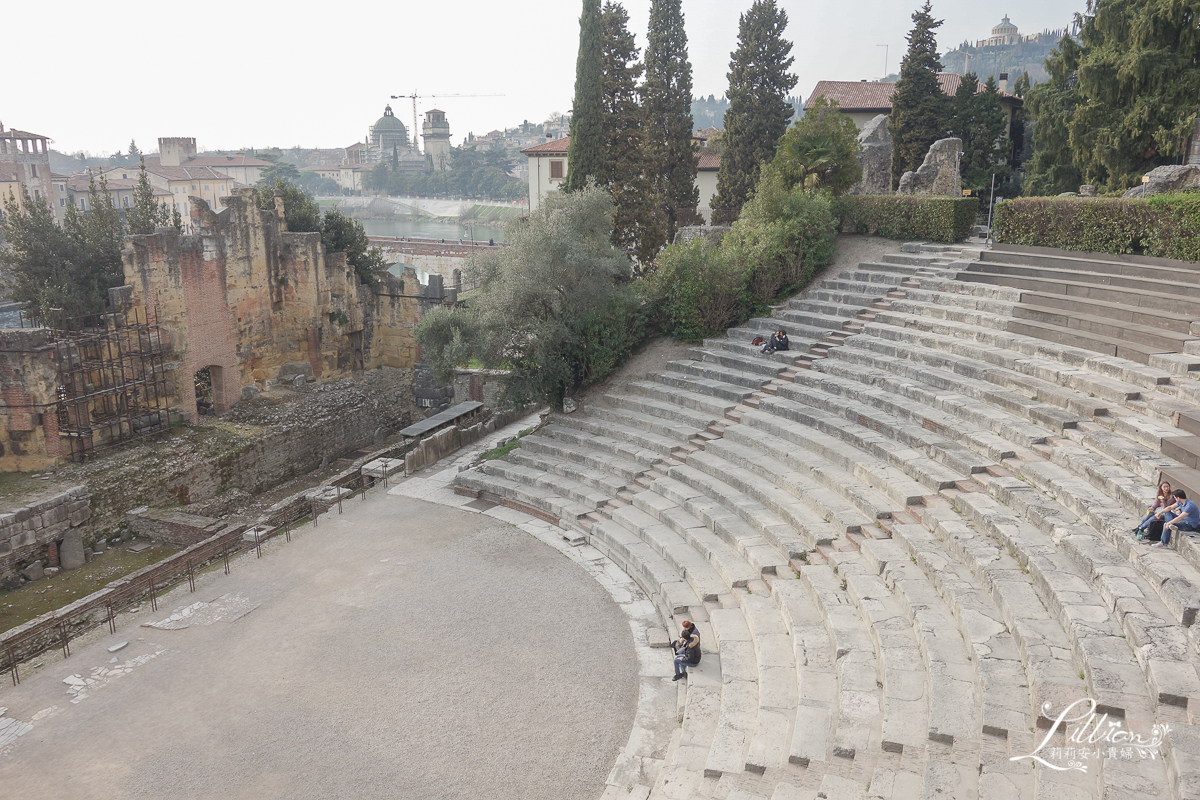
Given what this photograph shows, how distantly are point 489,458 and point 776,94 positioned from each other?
22.3 m

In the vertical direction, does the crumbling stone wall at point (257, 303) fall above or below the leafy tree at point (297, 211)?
below

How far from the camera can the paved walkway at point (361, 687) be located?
336 inches

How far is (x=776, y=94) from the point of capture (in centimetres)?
3197

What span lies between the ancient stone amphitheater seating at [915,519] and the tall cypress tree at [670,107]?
43.6 feet

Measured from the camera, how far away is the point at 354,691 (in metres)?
9.97

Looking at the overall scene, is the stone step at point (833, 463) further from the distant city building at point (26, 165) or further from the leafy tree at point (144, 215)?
the distant city building at point (26, 165)

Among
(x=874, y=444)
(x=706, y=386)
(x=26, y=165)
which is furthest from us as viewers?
(x=26, y=165)

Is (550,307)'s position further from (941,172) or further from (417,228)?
(417,228)

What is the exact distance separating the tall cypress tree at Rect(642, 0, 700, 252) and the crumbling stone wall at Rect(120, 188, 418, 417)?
11012 mm

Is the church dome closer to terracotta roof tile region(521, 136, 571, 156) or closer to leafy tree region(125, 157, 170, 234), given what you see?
terracotta roof tile region(521, 136, 571, 156)

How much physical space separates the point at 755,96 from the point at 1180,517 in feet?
88.6

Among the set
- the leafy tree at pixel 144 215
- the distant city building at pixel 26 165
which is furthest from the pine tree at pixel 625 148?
the distant city building at pixel 26 165

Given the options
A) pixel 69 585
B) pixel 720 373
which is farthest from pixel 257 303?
pixel 720 373

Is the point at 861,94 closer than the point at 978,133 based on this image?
No
